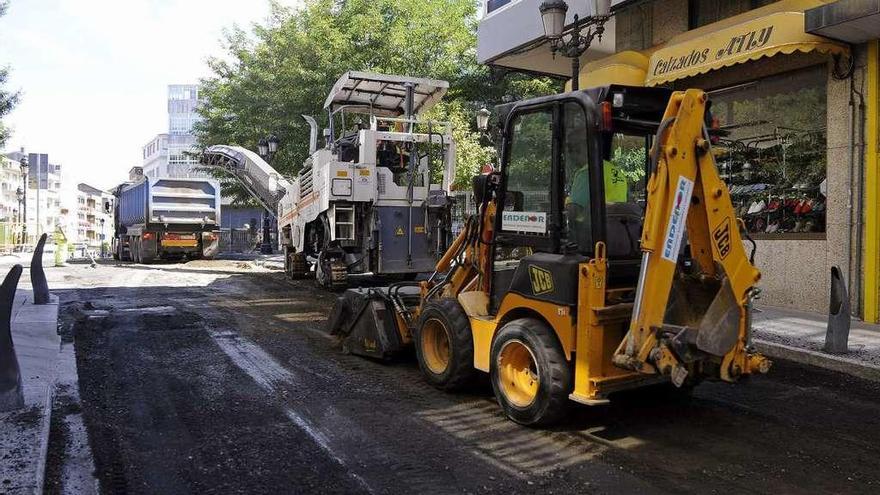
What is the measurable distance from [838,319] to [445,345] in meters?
4.33

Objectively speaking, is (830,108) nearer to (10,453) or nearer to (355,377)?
(355,377)

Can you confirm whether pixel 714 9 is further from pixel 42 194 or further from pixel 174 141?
pixel 174 141

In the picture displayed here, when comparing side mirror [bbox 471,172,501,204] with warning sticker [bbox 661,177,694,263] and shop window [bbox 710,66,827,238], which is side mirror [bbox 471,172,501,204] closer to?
warning sticker [bbox 661,177,694,263]

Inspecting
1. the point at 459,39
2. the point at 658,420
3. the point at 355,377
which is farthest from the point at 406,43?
the point at 658,420

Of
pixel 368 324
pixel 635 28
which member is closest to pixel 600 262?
pixel 368 324

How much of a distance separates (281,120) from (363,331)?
1860cm

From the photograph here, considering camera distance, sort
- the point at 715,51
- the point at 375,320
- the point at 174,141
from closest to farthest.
→ the point at 375,320
the point at 715,51
the point at 174,141

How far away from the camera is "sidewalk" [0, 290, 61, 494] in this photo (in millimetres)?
3547

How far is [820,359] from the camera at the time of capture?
7043 millimetres

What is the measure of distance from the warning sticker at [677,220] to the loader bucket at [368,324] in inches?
126

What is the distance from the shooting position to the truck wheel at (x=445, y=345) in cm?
535

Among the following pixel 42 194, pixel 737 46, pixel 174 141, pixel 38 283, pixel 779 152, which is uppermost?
pixel 174 141

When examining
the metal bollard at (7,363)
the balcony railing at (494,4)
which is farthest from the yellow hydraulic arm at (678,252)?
the balcony railing at (494,4)

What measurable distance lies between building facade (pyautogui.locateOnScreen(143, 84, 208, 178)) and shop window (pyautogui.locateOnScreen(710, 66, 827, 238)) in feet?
294
